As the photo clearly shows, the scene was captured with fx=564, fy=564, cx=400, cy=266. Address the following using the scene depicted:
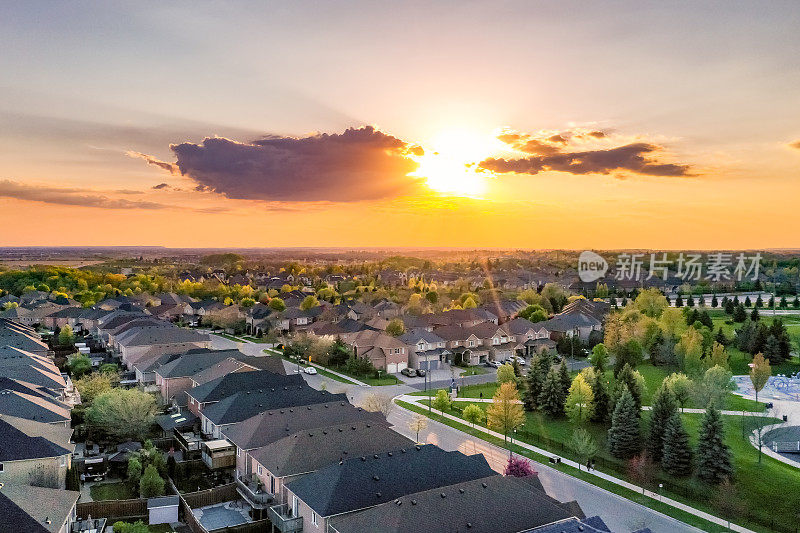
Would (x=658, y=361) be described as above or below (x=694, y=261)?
below

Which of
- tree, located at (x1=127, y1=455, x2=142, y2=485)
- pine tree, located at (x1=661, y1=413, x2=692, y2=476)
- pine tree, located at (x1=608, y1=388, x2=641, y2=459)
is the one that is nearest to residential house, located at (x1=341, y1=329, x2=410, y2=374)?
→ pine tree, located at (x1=608, y1=388, x2=641, y2=459)

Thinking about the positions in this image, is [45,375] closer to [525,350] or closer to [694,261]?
[525,350]

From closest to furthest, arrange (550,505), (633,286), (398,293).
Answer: (550,505) → (398,293) → (633,286)

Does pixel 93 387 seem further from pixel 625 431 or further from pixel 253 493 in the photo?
pixel 625 431

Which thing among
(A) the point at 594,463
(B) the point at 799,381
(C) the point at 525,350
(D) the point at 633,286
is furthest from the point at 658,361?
(D) the point at 633,286

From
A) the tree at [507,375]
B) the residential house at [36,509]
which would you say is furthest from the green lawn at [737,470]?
the residential house at [36,509]

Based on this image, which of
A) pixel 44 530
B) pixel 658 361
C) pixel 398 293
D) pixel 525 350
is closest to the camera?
pixel 44 530

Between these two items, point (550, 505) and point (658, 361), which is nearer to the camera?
point (550, 505)
